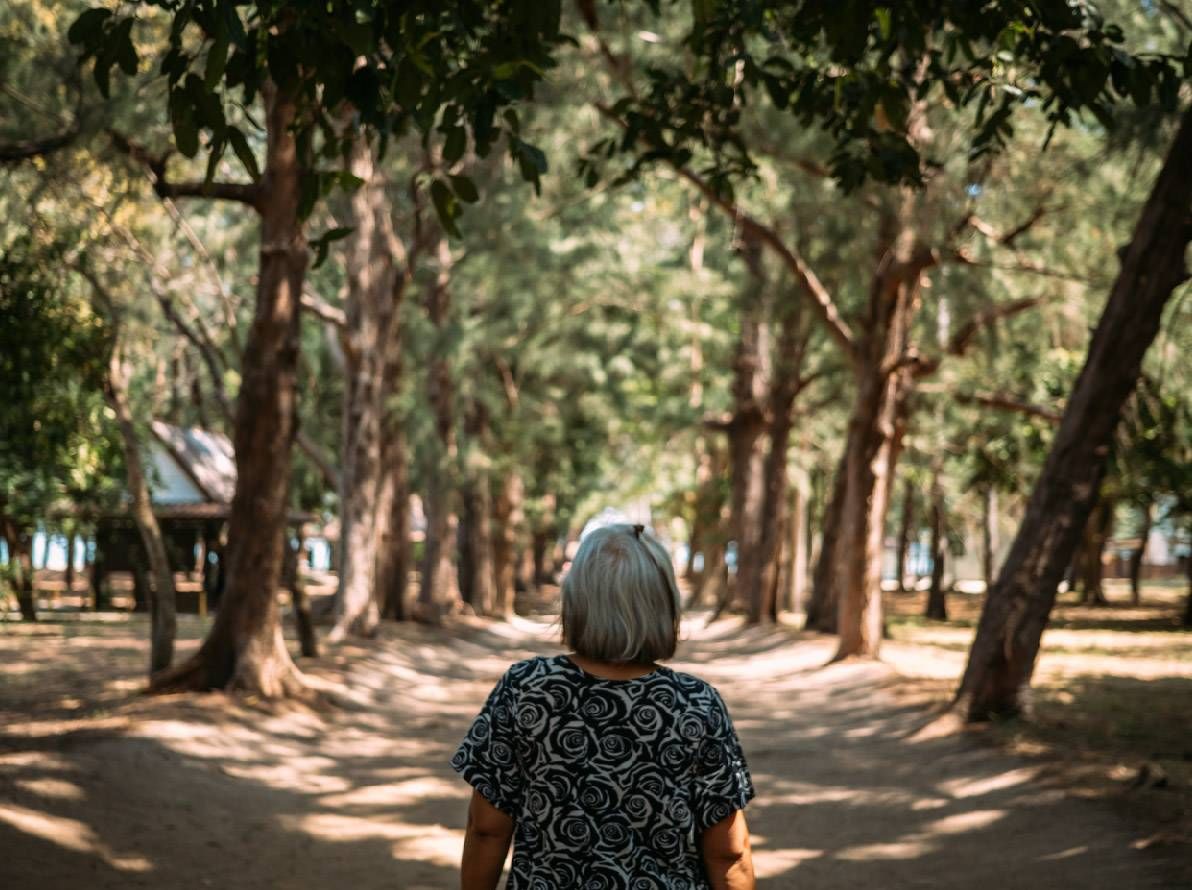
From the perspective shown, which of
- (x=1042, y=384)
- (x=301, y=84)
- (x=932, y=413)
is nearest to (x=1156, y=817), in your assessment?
(x=301, y=84)

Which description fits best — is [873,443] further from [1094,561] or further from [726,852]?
[1094,561]

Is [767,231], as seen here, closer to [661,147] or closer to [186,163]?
[186,163]

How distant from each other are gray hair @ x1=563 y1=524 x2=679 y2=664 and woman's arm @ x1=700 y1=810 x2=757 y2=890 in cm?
41

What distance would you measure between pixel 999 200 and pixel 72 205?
10.8 metres

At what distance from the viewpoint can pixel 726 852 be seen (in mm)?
3408

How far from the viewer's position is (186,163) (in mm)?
20594

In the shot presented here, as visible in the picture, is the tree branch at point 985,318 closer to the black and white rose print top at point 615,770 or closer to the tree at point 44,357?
the tree at point 44,357

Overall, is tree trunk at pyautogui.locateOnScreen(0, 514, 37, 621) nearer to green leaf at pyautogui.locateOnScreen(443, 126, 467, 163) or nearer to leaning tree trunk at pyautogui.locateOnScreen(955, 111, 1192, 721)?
leaning tree trunk at pyautogui.locateOnScreen(955, 111, 1192, 721)

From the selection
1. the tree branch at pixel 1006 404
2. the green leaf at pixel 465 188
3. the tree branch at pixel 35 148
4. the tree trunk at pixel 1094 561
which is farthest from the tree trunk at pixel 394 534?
the tree trunk at pixel 1094 561

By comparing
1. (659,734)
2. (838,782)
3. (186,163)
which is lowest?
(838,782)

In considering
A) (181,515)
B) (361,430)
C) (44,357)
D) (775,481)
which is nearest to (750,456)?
(775,481)

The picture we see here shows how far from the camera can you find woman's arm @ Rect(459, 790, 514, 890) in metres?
Result: 3.46

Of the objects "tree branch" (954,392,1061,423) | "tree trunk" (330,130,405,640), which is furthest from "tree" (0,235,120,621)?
"tree branch" (954,392,1061,423)

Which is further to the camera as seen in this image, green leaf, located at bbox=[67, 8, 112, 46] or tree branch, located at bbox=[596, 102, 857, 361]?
tree branch, located at bbox=[596, 102, 857, 361]
